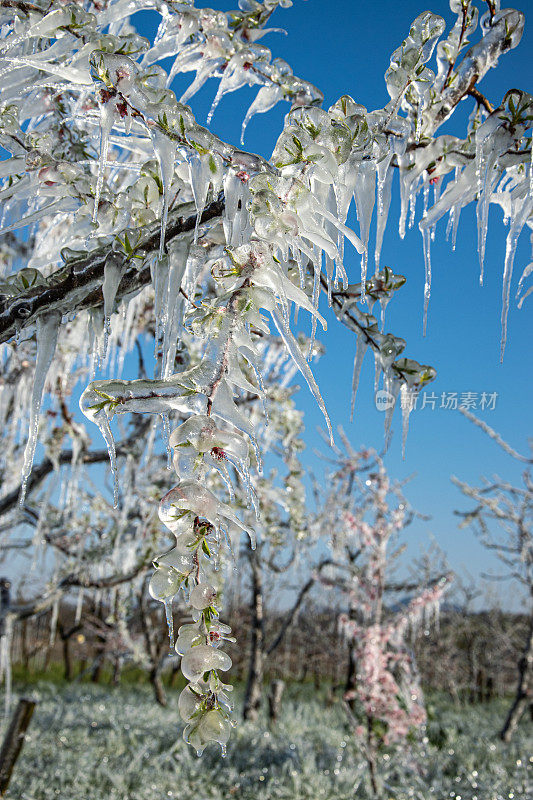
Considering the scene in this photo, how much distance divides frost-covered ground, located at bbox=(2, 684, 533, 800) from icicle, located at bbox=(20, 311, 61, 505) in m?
4.33

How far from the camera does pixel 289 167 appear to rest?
0.76 metres

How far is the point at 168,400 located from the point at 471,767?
6507 millimetres

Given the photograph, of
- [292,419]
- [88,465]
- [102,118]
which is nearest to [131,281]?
[102,118]

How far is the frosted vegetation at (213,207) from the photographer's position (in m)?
0.66

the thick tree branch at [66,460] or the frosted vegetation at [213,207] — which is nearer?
the frosted vegetation at [213,207]

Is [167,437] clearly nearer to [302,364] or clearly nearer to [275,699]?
[302,364]

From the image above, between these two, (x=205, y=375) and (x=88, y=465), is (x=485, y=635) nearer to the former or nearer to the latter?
(x=88, y=465)

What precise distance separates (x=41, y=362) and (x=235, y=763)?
5.43 m

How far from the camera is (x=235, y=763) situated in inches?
197

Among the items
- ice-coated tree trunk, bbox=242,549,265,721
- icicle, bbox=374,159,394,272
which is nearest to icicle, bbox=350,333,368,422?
icicle, bbox=374,159,394,272

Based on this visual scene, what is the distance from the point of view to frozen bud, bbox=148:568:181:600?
0.63m

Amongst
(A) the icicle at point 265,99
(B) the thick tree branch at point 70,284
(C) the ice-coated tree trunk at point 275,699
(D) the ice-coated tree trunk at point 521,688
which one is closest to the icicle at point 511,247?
(B) the thick tree branch at point 70,284

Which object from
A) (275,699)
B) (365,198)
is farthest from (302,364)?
(275,699)

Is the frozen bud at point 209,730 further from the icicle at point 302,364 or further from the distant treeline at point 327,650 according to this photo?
the distant treeline at point 327,650
